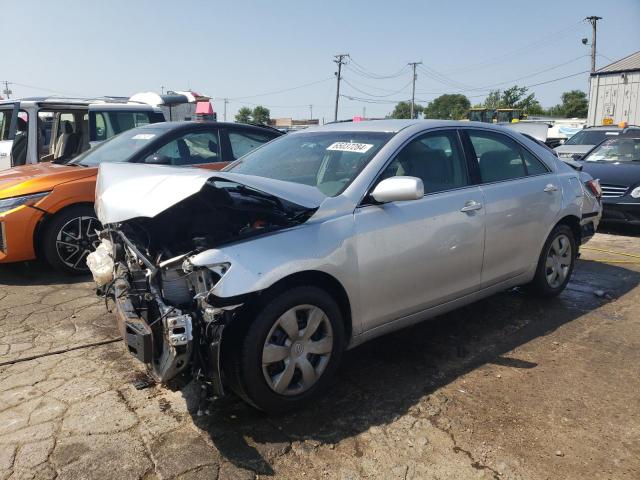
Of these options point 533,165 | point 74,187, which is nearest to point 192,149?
point 74,187

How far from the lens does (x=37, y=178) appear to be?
5453mm

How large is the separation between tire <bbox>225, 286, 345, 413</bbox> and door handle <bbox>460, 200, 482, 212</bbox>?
4.20 feet

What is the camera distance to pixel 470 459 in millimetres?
2586

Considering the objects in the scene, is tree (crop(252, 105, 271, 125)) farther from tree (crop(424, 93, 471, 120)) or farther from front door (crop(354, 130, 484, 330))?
front door (crop(354, 130, 484, 330))

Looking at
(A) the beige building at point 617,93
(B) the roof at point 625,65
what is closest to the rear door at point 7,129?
(A) the beige building at point 617,93

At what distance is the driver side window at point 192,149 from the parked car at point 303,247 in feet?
6.62

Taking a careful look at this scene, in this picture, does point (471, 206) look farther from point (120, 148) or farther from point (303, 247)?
point (120, 148)

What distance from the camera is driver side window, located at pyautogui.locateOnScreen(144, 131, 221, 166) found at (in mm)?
5902

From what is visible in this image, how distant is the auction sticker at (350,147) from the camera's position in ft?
11.6

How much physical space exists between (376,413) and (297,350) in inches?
23.2

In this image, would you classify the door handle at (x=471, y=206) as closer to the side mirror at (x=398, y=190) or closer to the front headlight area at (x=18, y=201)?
the side mirror at (x=398, y=190)

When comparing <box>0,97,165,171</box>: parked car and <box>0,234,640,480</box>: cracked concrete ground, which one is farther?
<box>0,97,165,171</box>: parked car

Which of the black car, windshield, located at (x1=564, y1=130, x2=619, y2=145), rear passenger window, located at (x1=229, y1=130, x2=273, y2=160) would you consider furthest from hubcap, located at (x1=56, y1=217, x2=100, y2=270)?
windshield, located at (x1=564, y1=130, x2=619, y2=145)

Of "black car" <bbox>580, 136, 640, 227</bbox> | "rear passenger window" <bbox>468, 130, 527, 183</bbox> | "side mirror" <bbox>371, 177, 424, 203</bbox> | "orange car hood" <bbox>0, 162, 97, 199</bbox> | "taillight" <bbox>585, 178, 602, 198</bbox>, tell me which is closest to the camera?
"side mirror" <bbox>371, 177, 424, 203</bbox>
